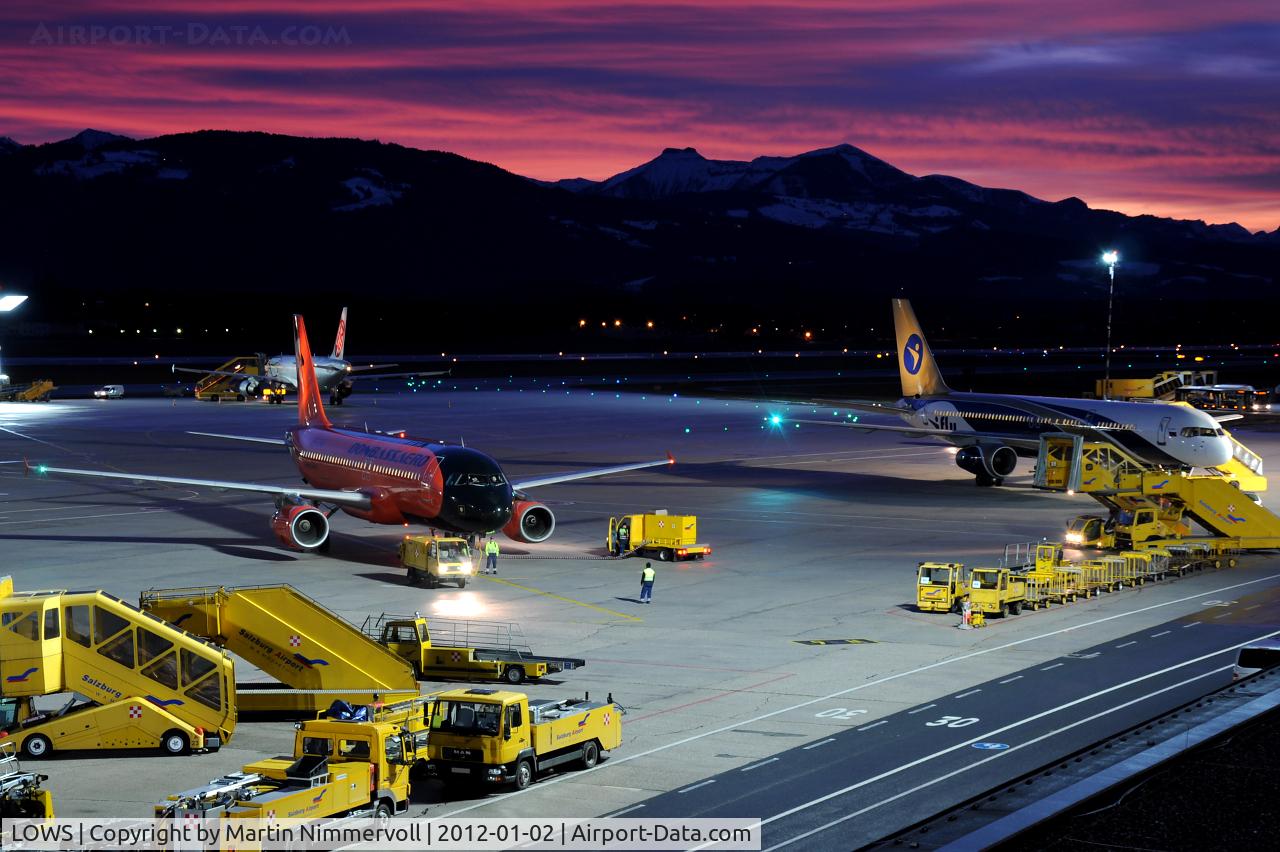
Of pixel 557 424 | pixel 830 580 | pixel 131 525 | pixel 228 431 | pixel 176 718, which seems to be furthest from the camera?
pixel 557 424

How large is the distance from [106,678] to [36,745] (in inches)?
67.2

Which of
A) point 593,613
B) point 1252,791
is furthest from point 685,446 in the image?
point 1252,791

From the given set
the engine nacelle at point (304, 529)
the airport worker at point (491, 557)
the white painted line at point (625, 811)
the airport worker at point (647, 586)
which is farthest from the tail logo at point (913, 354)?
the white painted line at point (625, 811)

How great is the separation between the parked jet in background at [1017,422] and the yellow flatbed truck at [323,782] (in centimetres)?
4041

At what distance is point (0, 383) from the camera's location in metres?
136

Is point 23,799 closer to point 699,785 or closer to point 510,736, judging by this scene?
point 510,736

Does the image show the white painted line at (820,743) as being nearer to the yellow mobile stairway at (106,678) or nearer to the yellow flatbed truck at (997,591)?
the yellow mobile stairway at (106,678)

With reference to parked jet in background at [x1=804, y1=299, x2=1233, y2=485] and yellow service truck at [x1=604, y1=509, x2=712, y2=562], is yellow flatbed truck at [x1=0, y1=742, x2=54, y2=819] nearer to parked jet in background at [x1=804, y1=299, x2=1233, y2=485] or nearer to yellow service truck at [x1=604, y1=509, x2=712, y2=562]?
yellow service truck at [x1=604, y1=509, x2=712, y2=562]

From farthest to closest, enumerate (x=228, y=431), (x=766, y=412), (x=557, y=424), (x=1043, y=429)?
(x=766, y=412) → (x=557, y=424) → (x=228, y=431) → (x=1043, y=429)

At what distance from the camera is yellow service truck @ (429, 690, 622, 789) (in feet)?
82.9

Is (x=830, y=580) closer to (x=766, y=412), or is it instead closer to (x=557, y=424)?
(x=557, y=424)

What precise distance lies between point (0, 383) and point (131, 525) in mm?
87283

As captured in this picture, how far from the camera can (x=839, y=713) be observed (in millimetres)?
30422

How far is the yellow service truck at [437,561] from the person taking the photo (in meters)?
45.2
